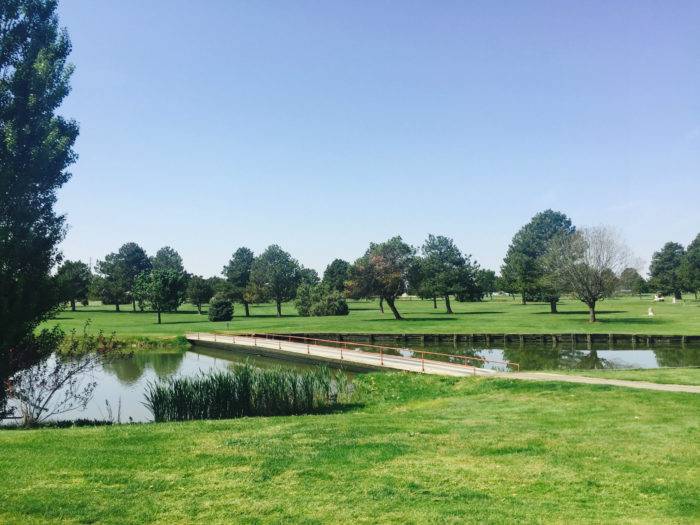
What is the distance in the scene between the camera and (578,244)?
61.5 m

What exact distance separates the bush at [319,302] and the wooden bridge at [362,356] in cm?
2617

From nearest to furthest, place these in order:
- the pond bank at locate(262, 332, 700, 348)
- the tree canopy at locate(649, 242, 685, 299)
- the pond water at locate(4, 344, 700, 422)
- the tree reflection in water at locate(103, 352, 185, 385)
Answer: the pond water at locate(4, 344, 700, 422)
the tree reflection in water at locate(103, 352, 185, 385)
the pond bank at locate(262, 332, 700, 348)
the tree canopy at locate(649, 242, 685, 299)

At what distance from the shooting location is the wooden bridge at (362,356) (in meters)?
28.2

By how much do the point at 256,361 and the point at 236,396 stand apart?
21.9m

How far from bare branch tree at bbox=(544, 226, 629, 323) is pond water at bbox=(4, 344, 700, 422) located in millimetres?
16889

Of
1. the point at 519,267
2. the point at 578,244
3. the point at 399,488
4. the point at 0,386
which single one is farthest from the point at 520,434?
the point at 519,267

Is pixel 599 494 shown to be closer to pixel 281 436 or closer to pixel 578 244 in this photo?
pixel 281 436

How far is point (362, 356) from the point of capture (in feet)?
115

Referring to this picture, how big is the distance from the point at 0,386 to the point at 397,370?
19071mm

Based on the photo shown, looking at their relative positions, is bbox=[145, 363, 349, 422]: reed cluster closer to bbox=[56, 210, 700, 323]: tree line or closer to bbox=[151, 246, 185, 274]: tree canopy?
bbox=[56, 210, 700, 323]: tree line

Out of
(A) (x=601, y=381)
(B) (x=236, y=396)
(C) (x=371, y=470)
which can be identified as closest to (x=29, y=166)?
(B) (x=236, y=396)

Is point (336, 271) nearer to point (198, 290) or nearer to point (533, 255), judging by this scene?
point (198, 290)

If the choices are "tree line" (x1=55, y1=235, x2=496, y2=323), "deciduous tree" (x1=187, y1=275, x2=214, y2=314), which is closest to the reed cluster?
"tree line" (x1=55, y1=235, x2=496, y2=323)

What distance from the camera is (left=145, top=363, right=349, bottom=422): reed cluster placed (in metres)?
18.4
